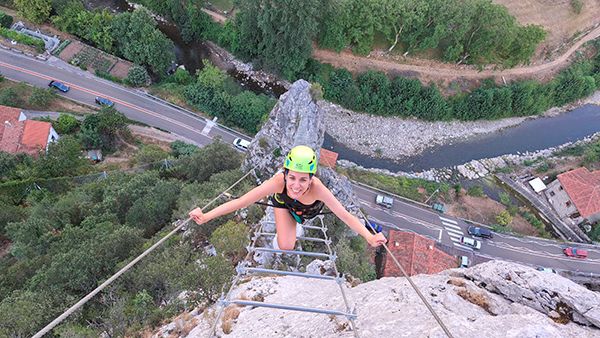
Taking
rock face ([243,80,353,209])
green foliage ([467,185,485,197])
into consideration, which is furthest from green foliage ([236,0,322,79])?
green foliage ([467,185,485,197])

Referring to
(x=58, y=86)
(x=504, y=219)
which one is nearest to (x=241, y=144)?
(x=58, y=86)

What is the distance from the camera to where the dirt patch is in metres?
36.5

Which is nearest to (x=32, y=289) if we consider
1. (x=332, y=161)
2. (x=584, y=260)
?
(x=332, y=161)

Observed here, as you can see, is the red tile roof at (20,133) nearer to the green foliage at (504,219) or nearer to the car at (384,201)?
the car at (384,201)

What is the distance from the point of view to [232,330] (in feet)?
34.3

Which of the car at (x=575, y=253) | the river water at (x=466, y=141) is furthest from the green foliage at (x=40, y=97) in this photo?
the car at (x=575, y=253)

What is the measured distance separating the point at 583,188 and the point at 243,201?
39971 millimetres

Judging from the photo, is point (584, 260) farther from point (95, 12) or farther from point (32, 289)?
point (95, 12)

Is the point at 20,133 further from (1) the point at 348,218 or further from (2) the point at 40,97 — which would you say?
(1) the point at 348,218

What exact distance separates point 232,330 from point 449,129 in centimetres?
3976

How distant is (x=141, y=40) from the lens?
40031 millimetres

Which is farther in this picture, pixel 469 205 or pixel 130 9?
pixel 130 9

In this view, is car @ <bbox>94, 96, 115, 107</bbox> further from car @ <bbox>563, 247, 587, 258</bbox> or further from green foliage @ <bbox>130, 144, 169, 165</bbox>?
car @ <bbox>563, 247, 587, 258</bbox>

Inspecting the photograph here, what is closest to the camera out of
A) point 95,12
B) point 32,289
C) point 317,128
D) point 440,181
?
point 32,289
